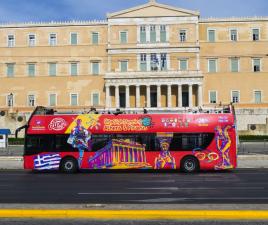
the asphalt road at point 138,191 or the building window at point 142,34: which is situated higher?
the building window at point 142,34

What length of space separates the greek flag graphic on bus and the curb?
43.4ft

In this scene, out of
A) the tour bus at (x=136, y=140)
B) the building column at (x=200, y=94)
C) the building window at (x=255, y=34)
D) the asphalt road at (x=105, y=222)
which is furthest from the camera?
the building window at (x=255, y=34)

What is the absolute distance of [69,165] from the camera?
22.7 meters

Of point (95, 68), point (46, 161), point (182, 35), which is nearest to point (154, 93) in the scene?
point (182, 35)

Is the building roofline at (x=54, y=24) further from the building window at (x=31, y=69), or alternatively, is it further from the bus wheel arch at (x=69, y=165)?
the bus wheel arch at (x=69, y=165)

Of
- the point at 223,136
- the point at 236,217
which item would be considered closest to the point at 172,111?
the point at 223,136

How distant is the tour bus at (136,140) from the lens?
22250 millimetres

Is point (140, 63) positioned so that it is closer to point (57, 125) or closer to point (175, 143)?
point (57, 125)

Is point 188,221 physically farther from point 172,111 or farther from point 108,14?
point 108,14

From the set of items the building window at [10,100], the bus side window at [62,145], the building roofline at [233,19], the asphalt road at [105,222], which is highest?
the building roofline at [233,19]

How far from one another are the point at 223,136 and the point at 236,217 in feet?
43.9

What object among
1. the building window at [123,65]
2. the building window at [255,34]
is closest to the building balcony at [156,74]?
the building window at [123,65]

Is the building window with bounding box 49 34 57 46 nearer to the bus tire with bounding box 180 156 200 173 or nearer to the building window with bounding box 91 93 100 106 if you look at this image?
the building window with bounding box 91 93 100 106

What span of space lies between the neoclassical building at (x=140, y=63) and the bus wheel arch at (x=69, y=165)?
39886 mm
